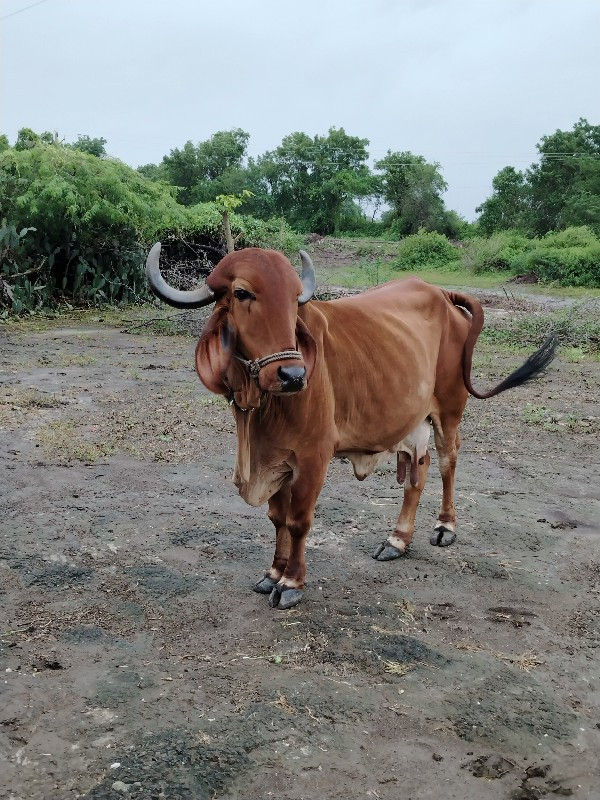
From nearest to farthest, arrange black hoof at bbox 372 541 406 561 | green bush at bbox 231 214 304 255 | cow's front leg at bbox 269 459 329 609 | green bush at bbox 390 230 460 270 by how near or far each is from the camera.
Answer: cow's front leg at bbox 269 459 329 609 < black hoof at bbox 372 541 406 561 < green bush at bbox 231 214 304 255 < green bush at bbox 390 230 460 270

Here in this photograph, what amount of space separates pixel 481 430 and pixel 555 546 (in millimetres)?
2853

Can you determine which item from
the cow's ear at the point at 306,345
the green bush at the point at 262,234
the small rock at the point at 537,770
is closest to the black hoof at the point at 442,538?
the cow's ear at the point at 306,345

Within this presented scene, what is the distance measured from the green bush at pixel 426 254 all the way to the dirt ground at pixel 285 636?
29148mm

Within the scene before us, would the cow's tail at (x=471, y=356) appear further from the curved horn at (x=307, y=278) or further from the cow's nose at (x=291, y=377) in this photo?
the cow's nose at (x=291, y=377)

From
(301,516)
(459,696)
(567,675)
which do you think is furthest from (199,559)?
(567,675)

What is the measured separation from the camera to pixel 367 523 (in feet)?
16.3

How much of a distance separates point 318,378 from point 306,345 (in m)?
0.20

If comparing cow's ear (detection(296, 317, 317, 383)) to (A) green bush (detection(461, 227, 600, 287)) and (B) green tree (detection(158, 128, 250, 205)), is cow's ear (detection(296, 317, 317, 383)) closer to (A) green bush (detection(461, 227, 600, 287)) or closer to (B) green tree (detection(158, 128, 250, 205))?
(A) green bush (detection(461, 227, 600, 287))

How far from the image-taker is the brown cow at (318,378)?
320cm

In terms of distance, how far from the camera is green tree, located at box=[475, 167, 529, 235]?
43938mm

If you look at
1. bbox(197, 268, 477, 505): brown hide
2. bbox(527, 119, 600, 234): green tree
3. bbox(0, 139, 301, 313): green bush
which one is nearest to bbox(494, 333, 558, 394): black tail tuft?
bbox(197, 268, 477, 505): brown hide

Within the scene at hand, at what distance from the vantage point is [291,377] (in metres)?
3.07

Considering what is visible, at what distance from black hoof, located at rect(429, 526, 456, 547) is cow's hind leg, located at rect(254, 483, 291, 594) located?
3.78 feet

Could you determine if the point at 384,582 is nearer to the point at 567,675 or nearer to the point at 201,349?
the point at 567,675
